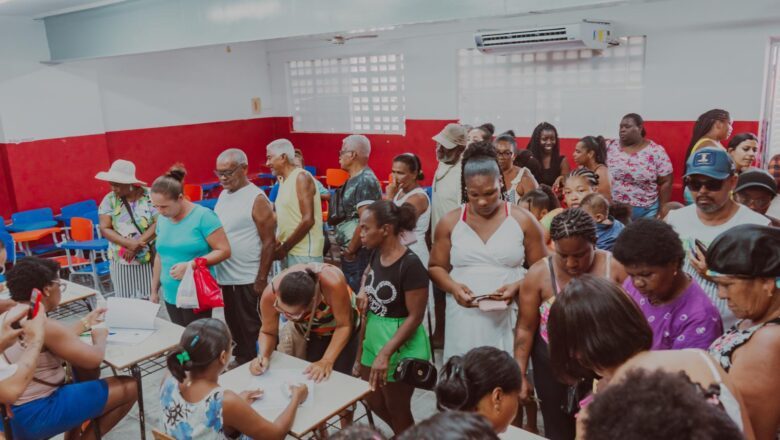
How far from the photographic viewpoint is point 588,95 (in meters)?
7.64

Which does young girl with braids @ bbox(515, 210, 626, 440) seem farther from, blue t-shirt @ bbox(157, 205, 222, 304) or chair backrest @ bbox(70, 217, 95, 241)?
chair backrest @ bbox(70, 217, 95, 241)

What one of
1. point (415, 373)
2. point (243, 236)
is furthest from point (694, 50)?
point (415, 373)

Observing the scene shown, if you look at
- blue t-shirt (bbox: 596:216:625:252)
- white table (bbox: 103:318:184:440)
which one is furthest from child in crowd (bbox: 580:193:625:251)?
white table (bbox: 103:318:184:440)

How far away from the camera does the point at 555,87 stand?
790 centimetres

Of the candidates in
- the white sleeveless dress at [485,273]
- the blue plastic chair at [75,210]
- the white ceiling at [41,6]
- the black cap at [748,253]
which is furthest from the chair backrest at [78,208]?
the black cap at [748,253]

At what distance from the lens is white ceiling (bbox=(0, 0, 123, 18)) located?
6301 mm

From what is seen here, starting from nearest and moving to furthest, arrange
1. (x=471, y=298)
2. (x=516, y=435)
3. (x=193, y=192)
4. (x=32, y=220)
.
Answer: (x=516, y=435) < (x=471, y=298) < (x=32, y=220) < (x=193, y=192)

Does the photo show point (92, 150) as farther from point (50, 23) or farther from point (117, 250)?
point (117, 250)

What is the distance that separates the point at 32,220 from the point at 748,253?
27.0ft

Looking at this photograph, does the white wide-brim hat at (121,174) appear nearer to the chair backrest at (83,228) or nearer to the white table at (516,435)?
the chair backrest at (83,228)

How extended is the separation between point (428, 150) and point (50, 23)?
571 centimetres

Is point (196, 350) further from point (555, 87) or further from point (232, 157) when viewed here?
point (555, 87)

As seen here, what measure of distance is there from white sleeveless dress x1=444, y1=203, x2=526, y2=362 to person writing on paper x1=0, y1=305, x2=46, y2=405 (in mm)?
2122

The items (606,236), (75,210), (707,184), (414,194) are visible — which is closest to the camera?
(707,184)
